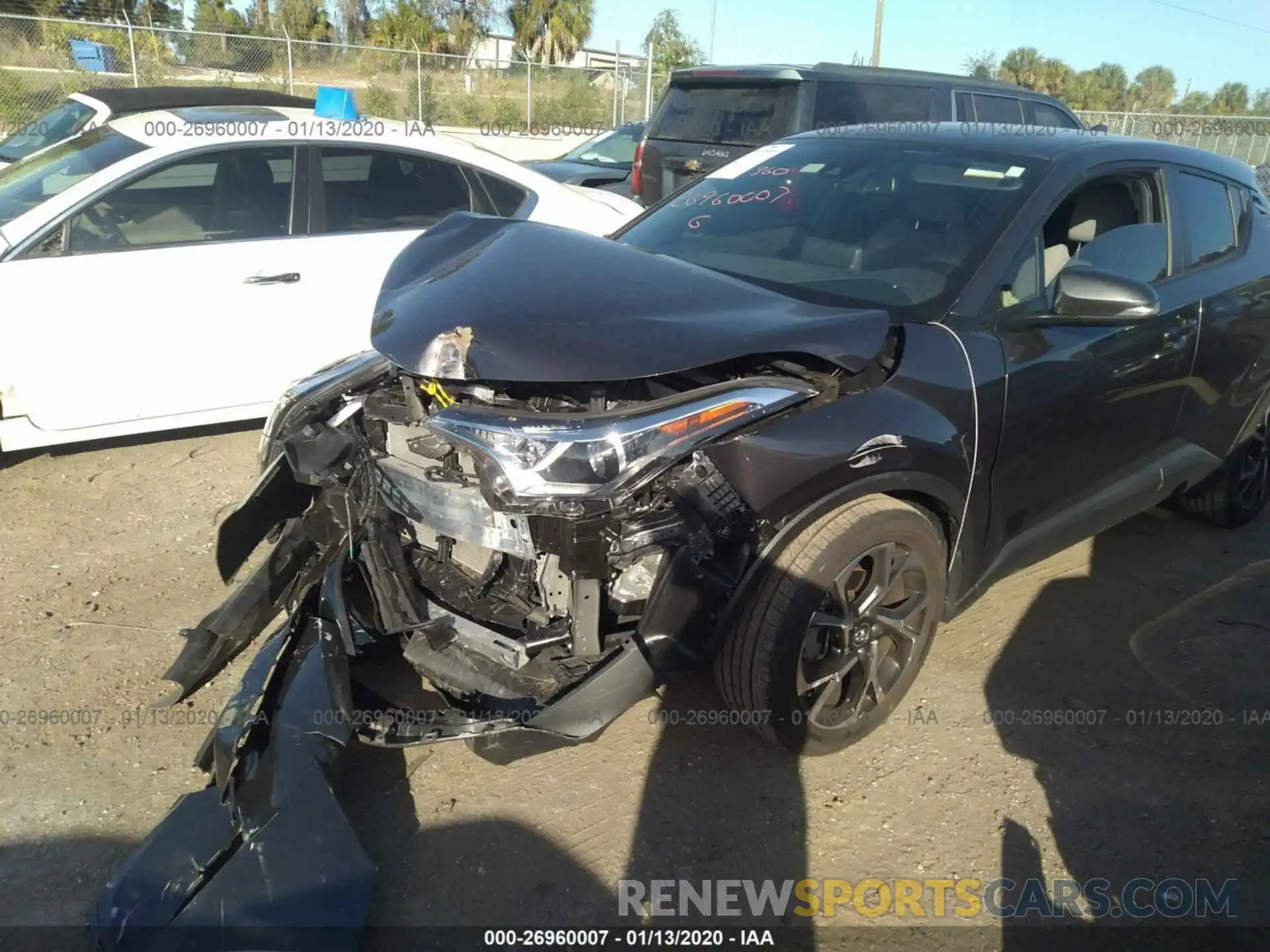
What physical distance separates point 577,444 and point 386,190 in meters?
3.77

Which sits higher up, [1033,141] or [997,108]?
[997,108]

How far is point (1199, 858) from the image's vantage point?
2.70 m

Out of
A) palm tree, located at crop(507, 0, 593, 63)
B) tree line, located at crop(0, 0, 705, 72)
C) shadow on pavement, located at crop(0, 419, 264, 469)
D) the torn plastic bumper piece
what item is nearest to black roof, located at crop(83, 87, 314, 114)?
shadow on pavement, located at crop(0, 419, 264, 469)

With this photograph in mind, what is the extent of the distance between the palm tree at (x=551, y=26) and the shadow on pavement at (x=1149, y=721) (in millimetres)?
38420

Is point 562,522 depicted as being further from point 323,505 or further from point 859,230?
point 859,230

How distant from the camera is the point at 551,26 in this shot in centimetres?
3850

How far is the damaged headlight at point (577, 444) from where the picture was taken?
7.47 ft

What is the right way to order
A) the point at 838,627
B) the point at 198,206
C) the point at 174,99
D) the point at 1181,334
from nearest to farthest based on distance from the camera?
the point at 838,627 < the point at 1181,334 < the point at 198,206 < the point at 174,99

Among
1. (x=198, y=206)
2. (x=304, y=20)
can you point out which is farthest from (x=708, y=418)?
(x=304, y=20)

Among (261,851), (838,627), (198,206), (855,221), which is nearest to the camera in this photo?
(261,851)

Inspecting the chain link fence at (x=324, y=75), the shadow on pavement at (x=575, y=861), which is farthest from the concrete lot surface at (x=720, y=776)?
the chain link fence at (x=324, y=75)

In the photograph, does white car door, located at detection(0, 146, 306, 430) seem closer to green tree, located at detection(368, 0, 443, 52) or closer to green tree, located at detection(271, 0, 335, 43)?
green tree, located at detection(368, 0, 443, 52)

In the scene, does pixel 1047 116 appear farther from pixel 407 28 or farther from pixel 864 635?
pixel 407 28

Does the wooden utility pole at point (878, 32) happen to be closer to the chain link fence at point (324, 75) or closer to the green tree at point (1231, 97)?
the chain link fence at point (324, 75)
